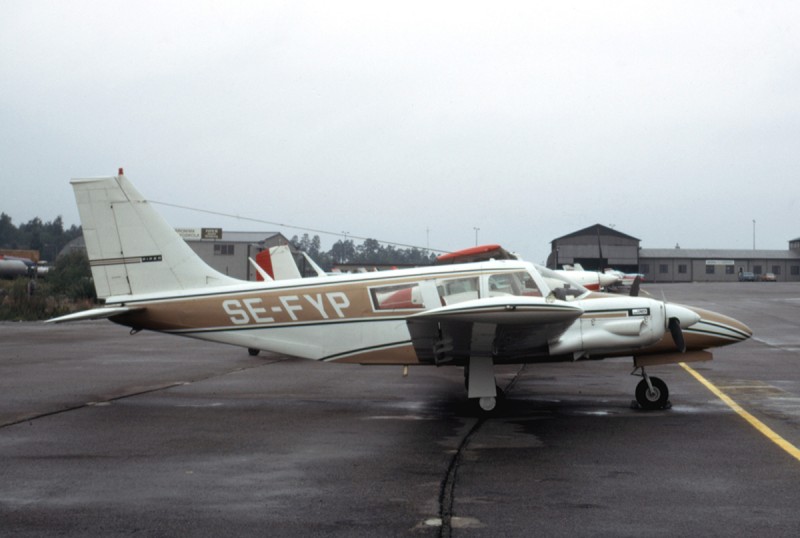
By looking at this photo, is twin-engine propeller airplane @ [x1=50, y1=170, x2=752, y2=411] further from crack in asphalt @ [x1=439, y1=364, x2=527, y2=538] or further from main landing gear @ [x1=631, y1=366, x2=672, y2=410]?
crack in asphalt @ [x1=439, y1=364, x2=527, y2=538]

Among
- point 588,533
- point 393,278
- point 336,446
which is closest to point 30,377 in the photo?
point 393,278

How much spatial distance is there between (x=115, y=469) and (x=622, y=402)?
7649 mm

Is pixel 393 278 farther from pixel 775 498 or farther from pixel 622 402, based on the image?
pixel 775 498

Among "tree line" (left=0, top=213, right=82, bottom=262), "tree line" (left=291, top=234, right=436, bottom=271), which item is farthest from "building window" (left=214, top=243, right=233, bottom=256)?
"tree line" (left=0, top=213, right=82, bottom=262)

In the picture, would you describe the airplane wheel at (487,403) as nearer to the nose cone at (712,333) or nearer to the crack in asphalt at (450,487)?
the crack in asphalt at (450,487)

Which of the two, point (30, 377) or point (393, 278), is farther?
point (30, 377)

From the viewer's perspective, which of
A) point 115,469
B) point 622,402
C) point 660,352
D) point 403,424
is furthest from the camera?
point 622,402

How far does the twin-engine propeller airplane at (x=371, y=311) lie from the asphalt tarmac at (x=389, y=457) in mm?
869

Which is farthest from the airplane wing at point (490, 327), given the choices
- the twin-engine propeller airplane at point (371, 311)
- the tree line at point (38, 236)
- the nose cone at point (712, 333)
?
the tree line at point (38, 236)

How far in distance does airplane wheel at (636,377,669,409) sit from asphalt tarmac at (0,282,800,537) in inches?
8.4

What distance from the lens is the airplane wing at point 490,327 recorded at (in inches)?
362

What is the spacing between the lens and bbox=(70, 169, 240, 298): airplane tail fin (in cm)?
1209

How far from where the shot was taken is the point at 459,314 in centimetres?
922

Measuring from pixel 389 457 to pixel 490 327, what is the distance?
2363 mm
